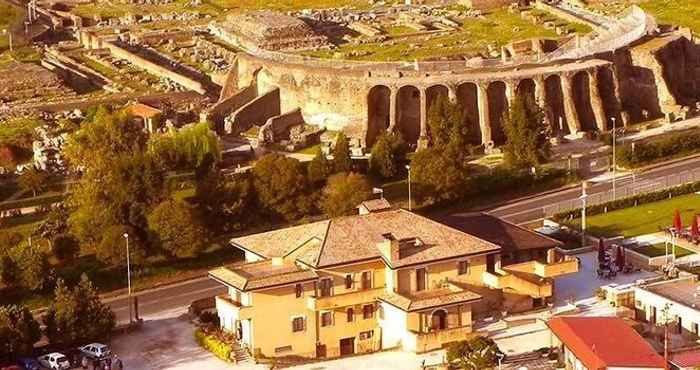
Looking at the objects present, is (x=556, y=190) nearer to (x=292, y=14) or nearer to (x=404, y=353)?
(x=404, y=353)

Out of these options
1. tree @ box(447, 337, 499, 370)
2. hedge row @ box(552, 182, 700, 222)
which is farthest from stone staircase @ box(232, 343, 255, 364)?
hedge row @ box(552, 182, 700, 222)

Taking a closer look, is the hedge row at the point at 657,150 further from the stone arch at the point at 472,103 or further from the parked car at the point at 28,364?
the parked car at the point at 28,364

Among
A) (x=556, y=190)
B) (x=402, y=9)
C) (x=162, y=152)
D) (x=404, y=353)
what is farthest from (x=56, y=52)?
(x=404, y=353)

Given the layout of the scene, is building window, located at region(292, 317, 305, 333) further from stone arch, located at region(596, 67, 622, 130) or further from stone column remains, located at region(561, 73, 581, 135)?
stone arch, located at region(596, 67, 622, 130)

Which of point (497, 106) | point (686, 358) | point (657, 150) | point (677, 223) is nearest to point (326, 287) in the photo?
point (686, 358)

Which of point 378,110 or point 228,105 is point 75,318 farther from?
point 228,105
